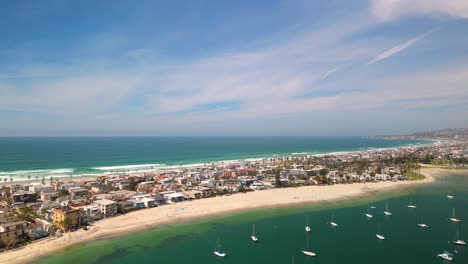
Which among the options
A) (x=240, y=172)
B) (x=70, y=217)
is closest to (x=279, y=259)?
(x=70, y=217)

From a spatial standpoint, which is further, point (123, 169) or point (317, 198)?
point (123, 169)

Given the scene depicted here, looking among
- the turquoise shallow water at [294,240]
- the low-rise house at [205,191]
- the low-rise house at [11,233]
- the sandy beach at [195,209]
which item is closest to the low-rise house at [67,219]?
the sandy beach at [195,209]

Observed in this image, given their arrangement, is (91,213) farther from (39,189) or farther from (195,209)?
(39,189)

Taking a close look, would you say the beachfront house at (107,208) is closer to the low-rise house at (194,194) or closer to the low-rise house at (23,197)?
the low-rise house at (194,194)

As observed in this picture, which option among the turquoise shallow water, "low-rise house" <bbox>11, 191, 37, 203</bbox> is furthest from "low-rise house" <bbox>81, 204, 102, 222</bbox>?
"low-rise house" <bbox>11, 191, 37, 203</bbox>

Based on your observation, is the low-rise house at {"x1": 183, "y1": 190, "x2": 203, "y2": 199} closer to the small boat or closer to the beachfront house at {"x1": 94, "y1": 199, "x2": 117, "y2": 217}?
the beachfront house at {"x1": 94, "y1": 199, "x2": 117, "y2": 217}

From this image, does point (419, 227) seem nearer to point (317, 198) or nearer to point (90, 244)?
point (317, 198)
